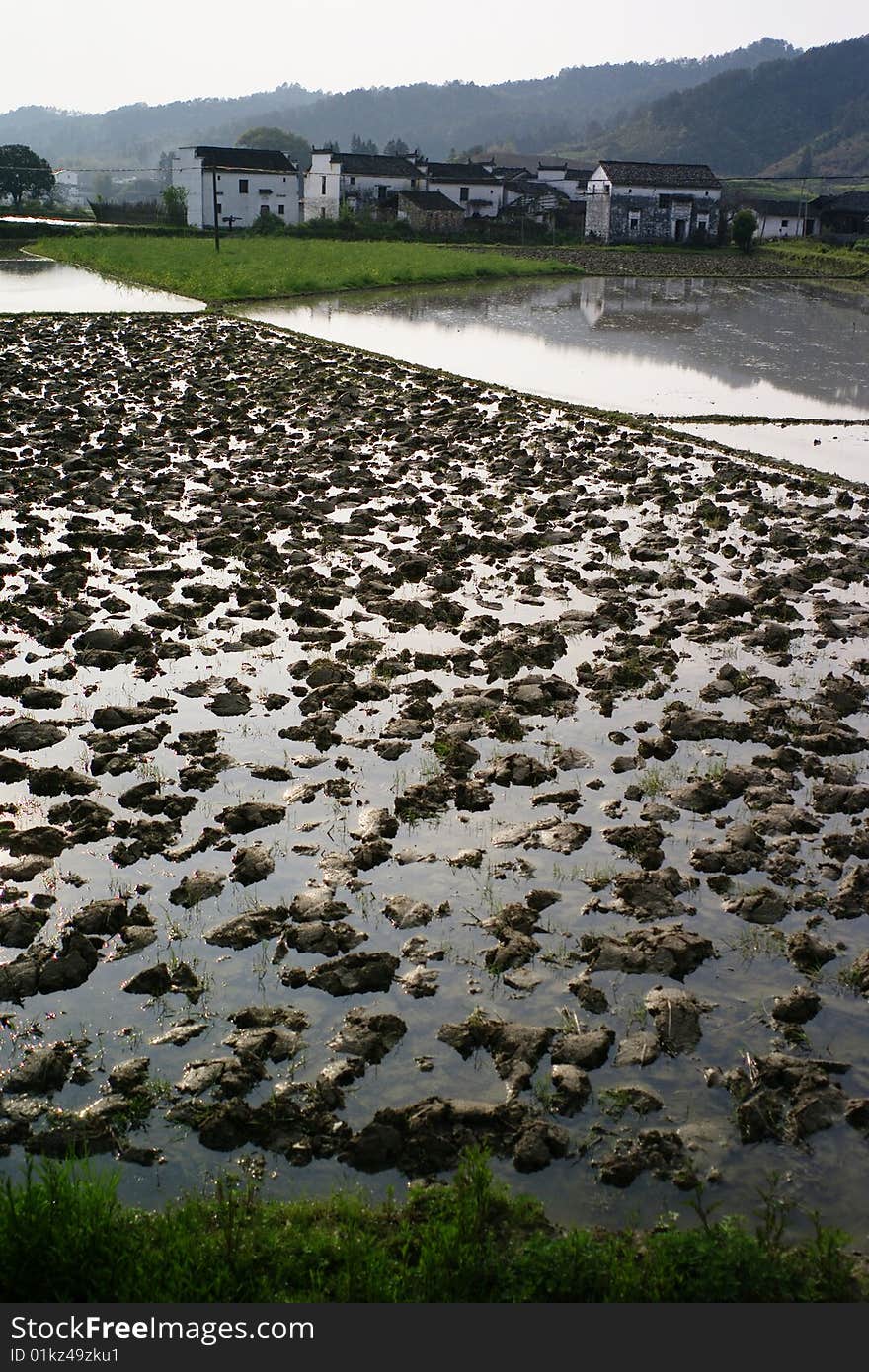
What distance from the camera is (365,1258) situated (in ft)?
13.0

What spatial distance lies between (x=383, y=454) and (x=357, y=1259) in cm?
1467

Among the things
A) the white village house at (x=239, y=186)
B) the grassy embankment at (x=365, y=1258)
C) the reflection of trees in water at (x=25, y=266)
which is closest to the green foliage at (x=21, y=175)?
the white village house at (x=239, y=186)

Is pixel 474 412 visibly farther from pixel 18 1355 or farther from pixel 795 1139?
pixel 18 1355

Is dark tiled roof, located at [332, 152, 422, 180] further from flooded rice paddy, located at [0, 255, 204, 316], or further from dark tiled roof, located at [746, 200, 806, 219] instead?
flooded rice paddy, located at [0, 255, 204, 316]

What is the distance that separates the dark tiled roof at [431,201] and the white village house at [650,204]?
10.4 metres

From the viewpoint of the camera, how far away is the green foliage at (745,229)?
256ft

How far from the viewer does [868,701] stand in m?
9.00

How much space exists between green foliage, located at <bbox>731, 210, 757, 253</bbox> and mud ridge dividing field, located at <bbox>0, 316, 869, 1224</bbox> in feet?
236

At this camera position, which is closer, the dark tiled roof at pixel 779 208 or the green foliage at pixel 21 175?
the dark tiled roof at pixel 779 208

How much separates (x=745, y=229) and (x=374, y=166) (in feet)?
107

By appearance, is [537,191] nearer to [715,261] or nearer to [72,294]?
[715,261]

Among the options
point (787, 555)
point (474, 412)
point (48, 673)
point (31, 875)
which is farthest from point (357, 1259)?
point (474, 412)

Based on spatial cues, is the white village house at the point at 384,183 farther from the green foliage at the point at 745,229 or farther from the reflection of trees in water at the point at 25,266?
the reflection of trees in water at the point at 25,266

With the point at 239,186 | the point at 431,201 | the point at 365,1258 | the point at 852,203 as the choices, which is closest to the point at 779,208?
the point at 852,203
